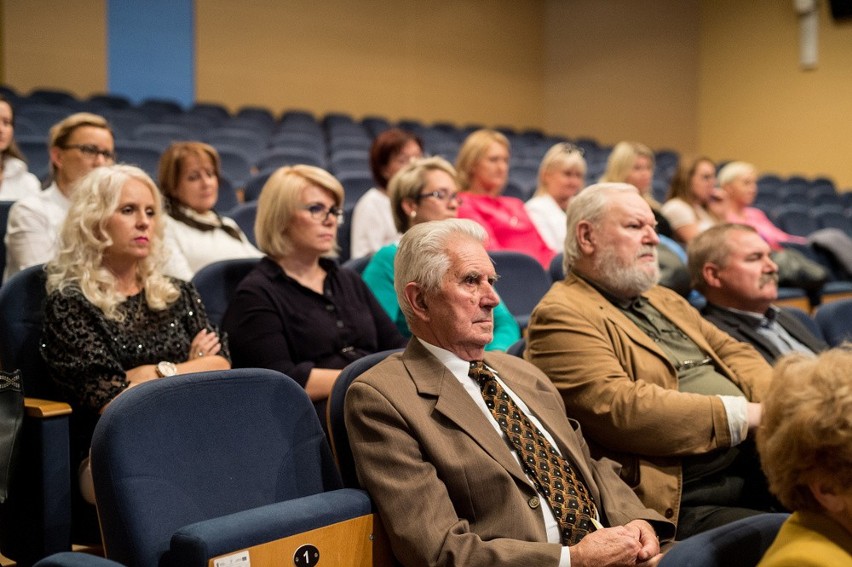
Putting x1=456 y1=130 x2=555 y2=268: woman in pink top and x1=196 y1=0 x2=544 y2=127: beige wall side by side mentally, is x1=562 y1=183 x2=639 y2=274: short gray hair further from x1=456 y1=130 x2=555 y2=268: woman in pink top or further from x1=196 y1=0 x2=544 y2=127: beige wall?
x1=196 y1=0 x2=544 y2=127: beige wall

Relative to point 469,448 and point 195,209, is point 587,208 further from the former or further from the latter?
point 195,209

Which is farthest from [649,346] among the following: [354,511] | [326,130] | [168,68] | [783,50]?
[783,50]

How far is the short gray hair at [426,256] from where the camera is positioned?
5.85 feet

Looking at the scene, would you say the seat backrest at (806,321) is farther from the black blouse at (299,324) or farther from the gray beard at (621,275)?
the black blouse at (299,324)

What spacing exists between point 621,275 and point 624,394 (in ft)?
1.19

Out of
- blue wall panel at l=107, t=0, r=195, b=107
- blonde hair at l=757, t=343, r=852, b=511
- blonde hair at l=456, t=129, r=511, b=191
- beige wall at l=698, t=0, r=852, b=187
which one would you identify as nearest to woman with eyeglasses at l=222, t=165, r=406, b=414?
blonde hair at l=757, t=343, r=852, b=511

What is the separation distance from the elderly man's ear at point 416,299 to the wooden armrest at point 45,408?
794 mm

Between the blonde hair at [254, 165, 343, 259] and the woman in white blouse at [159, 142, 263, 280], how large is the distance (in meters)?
0.54

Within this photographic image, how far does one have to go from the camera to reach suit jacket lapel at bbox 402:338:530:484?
1646 millimetres

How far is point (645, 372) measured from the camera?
2.10 meters

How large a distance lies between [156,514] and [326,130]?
7.52 meters

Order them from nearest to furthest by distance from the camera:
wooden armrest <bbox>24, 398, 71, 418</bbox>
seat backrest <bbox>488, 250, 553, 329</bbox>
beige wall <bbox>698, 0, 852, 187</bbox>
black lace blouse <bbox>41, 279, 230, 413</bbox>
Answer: wooden armrest <bbox>24, 398, 71, 418</bbox>, black lace blouse <bbox>41, 279, 230, 413</bbox>, seat backrest <bbox>488, 250, 553, 329</bbox>, beige wall <bbox>698, 0, 852, 187</bbox>

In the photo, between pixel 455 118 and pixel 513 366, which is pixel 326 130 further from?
pixel 513 366

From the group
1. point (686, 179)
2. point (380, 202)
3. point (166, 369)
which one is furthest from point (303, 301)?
point (686, 179)
